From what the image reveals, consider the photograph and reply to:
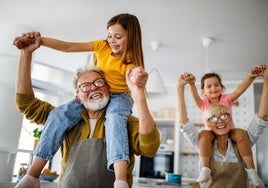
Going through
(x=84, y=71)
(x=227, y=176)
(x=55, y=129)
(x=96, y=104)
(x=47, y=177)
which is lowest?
(x=47, y=177)

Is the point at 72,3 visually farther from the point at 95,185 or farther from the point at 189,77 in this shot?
the point at 95,185

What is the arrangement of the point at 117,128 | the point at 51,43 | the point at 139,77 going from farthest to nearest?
the point at 51,43 → the point at 117,128 → the point at 139,77

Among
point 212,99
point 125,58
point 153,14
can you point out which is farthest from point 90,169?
point 153,14

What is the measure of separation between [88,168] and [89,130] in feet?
0.49

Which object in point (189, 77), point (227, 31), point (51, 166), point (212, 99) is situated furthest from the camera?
point (51, 166)

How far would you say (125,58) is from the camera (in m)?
1.01

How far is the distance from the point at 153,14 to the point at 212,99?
1063 mm

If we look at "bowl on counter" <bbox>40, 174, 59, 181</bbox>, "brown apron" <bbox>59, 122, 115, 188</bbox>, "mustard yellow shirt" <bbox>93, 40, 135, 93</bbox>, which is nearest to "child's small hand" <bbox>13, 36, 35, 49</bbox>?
"mustard yellow shirt" <bbox>93, 40, 135, 93</bbox>

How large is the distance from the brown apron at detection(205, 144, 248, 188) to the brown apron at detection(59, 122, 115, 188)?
535 mm

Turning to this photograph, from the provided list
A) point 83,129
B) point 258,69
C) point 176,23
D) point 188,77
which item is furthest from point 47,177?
point 176,23

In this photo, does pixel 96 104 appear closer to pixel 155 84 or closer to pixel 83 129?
pixel 83 129

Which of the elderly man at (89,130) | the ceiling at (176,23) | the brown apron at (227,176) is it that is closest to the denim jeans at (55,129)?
the elderly man at (89,130)

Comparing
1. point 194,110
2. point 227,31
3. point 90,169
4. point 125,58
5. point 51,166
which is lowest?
point 51,166

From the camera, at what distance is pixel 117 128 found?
0.88 metres
